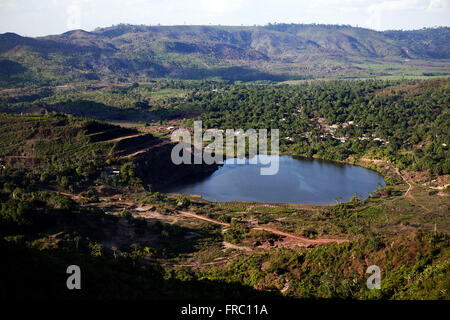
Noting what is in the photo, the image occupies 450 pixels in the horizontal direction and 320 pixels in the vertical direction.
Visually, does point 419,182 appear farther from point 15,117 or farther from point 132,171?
point 15,117

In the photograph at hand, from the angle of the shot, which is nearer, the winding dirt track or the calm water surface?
the winding dirt track

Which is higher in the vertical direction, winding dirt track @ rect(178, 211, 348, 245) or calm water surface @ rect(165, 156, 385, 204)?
calm water surface @ rect(165, 156, 385, 204)

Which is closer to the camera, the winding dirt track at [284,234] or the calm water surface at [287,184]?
the winding dirt track at [284,234]

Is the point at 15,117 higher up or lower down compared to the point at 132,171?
higher up

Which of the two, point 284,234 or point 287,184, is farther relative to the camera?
point 287,184

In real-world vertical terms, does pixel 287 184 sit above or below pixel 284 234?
above

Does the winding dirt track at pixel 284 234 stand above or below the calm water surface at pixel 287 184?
below
